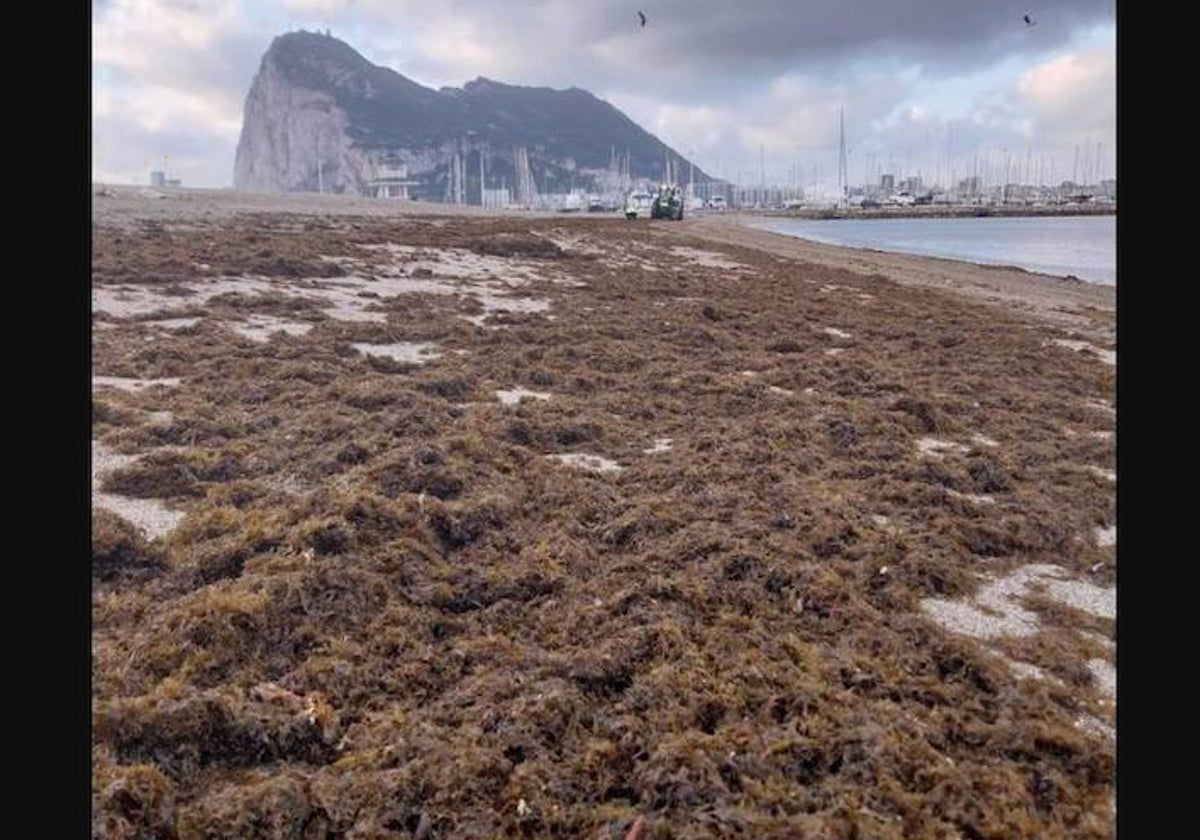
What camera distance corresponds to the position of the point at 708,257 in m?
26.8

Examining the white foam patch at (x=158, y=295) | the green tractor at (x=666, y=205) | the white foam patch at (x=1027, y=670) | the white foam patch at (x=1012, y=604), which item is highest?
the green tractor at (x=666, y=205)

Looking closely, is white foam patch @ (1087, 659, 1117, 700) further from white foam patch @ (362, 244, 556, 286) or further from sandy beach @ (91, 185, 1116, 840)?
white foam patch @ (362, 244, 556, 286)

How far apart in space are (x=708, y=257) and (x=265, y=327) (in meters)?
18.1

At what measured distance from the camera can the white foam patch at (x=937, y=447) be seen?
276 inches

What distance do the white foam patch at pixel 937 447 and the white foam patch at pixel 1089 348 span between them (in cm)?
582

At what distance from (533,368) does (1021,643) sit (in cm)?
644

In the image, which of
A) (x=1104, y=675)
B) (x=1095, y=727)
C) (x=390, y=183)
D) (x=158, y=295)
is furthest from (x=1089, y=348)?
(x=390, y=183)

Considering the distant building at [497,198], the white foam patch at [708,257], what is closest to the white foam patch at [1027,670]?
the white foam patch at [708,257]

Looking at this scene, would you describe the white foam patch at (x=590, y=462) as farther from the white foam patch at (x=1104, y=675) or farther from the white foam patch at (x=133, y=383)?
the white foam patch at (x=133, y=383)

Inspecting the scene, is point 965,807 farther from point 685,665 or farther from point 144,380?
point 144,380

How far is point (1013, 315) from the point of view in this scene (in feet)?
52.7

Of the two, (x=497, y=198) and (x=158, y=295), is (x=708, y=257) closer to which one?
(x=158, y=295)

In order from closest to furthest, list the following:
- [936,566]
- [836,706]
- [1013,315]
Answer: [836,706] → [936,566] → [1013,315]
